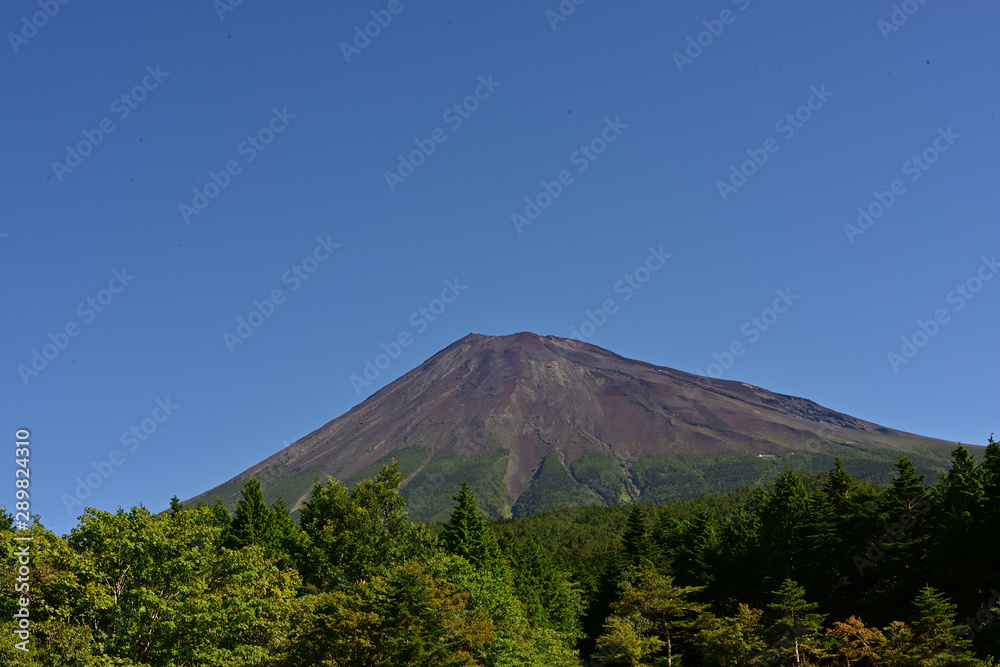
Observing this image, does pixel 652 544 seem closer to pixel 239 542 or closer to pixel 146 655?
pixel 239 542

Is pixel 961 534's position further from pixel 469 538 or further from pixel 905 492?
pixel 469 538

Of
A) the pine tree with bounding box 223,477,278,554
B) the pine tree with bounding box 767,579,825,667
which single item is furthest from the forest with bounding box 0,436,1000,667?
the pine tree with bounding box 223,477,278,554

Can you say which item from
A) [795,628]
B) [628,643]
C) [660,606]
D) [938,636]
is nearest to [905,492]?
[795,628]

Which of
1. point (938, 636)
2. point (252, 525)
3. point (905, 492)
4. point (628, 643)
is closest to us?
point (938, 636)

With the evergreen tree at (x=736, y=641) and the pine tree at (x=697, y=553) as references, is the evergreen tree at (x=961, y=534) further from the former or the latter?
the pine tree at (x=697, y=553)

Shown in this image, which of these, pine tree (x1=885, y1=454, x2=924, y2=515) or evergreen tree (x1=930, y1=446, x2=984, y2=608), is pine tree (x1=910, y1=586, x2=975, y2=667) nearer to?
evergreen tree (x1=930, y1=446, x2=984, y2=608)

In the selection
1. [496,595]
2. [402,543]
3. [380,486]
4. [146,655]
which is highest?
[380,486]

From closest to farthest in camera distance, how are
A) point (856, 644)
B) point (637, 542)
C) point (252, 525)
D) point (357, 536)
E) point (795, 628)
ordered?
1. point (856, 644)
2. point (795, 628)
3. point (357, 536)
4. point (252, 525)
5. point (637, 542)

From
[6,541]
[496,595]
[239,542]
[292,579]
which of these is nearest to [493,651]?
[496,595]
